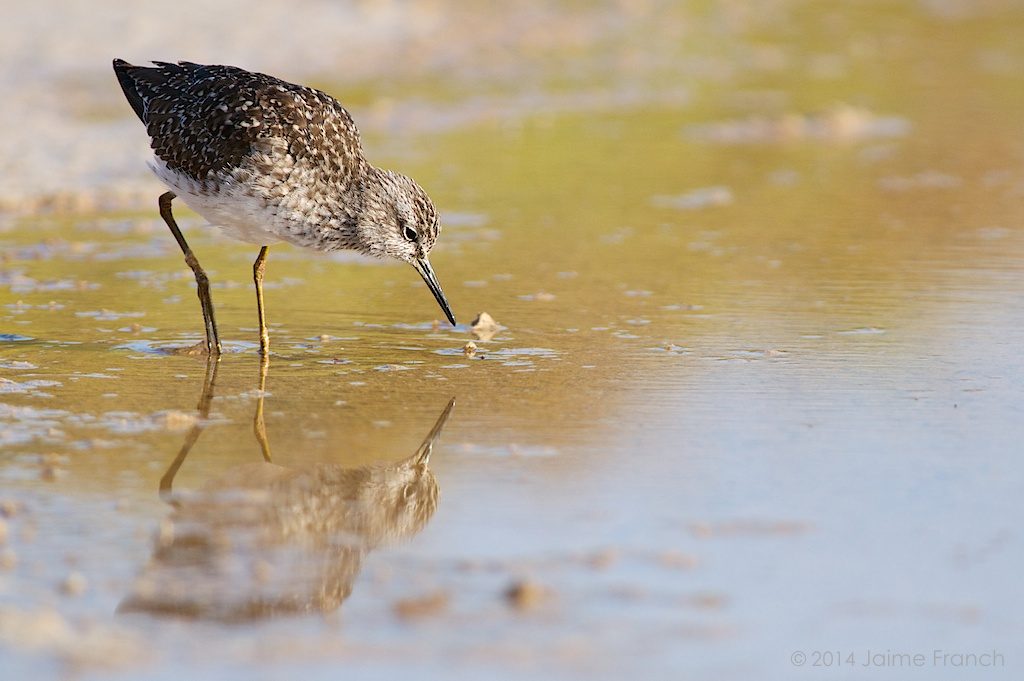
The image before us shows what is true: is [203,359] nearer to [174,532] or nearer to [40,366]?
[40,366]

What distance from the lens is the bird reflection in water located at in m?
3.68

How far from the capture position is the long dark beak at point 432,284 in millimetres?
6738

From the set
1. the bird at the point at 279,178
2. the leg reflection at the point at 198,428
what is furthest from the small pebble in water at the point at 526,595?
the bird at the point at 279,178

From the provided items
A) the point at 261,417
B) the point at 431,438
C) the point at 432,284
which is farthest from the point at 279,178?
the point at 431,438

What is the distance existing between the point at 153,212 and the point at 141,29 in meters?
5.61

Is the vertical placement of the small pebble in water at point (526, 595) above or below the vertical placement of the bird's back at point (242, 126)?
below

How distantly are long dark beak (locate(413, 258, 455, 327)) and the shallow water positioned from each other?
0.44 feet

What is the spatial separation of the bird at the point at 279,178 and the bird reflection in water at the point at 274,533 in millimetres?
1654

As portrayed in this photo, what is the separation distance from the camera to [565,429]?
5.15 m

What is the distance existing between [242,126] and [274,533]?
2894 millimetres

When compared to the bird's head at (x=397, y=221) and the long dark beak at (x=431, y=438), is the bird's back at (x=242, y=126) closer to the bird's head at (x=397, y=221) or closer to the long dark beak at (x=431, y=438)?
the bird's head at (x=397, y=221)

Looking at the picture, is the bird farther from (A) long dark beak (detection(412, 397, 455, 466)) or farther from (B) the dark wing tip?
(A) long dark beak (detection(412, 397, 455, 466))

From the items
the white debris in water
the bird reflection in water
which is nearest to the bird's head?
the bird reflection in water

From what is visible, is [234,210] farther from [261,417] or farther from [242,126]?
[261,417]
